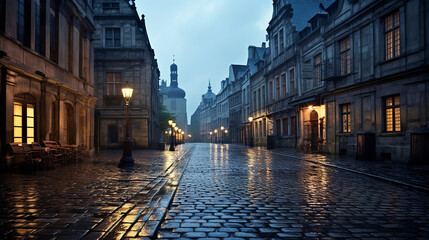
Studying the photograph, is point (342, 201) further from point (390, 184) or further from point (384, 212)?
point (390, 184)

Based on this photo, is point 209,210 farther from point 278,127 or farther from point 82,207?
point 278,127

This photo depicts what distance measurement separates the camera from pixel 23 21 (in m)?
12.4

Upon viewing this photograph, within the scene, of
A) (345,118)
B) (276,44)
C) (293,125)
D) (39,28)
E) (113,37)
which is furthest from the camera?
(276,44)

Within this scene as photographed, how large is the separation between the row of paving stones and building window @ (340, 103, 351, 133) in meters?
14.2

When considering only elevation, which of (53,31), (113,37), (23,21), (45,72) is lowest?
(45,72)

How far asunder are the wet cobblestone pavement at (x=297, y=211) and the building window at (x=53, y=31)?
10.7 metres

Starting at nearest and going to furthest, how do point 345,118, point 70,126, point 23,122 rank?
point 23,122, point 70,126, point 345,118

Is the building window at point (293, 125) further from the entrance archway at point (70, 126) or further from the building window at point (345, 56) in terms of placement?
the entrance archway at point (70, 126)

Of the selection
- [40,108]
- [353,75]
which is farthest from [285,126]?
[40,108]

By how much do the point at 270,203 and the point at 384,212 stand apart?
72.6 inches

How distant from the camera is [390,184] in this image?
820 centimetres

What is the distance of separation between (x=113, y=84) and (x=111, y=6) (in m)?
7.54

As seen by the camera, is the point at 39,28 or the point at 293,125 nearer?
the point at 39,28

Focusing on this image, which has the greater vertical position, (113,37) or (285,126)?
(113,37)
